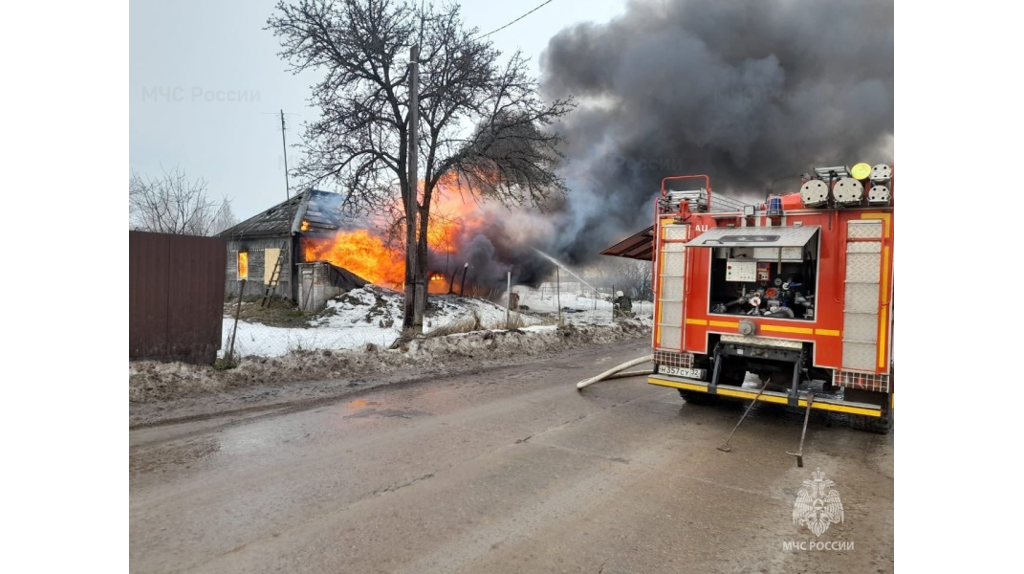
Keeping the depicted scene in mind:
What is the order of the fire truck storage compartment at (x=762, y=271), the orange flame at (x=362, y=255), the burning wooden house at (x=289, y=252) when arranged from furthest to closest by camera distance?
the orange flame at (x=362, y=255) → the burning wooden house at (x=289, y=252) → the fire truck storage compartment at (x=762, y=271)

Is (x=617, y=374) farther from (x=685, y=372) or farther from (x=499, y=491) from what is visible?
(x=499, y=491)

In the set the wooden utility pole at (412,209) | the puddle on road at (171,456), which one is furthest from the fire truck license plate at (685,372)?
the wooden utility pole at (412,209)

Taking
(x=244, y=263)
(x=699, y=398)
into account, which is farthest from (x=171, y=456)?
(x=244, y=263)

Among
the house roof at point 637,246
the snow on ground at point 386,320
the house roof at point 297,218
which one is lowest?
the snow on ground at point 386,320

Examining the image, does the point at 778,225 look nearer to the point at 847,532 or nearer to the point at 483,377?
the point at 847,532

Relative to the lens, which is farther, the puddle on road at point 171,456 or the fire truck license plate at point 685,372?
the fire truck license plate at point 685,372

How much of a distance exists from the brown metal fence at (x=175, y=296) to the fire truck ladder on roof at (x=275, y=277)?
12.3 meters

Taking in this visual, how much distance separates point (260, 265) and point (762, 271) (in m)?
20.4

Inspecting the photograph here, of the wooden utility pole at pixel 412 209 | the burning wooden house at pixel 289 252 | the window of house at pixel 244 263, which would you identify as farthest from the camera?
the window of house at pixel 244 263

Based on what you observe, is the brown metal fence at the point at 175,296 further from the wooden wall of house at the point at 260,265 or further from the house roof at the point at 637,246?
the wooden wall of house at the point at 260,265

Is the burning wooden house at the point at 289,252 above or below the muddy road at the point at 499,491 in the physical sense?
above

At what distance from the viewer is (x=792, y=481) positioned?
4.52 meters

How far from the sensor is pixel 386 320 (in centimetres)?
1583

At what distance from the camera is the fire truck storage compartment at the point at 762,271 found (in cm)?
586
